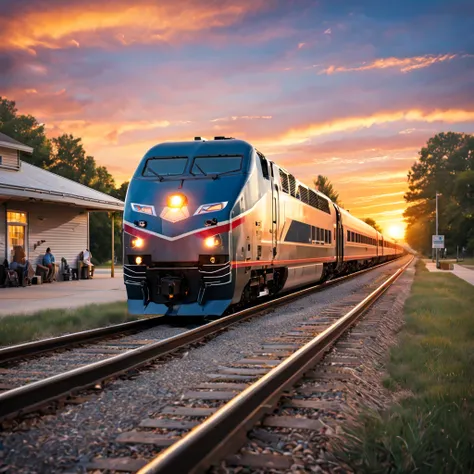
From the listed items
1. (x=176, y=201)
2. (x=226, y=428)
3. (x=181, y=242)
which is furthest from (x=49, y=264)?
(x=226, y=428)

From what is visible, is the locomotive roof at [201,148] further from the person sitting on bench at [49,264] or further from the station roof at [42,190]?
the person sitting on bench at [49,264]

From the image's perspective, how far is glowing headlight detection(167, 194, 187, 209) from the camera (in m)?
10.5

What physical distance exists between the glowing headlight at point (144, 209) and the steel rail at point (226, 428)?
16.1 ft

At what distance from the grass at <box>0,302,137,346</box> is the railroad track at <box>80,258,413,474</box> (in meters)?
4.11

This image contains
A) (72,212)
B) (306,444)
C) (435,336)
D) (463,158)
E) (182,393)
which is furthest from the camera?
(463,158)

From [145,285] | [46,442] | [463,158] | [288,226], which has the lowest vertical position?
[46,442]

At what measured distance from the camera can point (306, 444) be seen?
415 cm

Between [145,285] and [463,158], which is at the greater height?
[463,158]

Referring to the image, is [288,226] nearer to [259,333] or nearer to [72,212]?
[259,333]

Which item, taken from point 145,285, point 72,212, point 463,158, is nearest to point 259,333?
point 145,285

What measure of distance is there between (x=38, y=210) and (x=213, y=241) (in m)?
15.8

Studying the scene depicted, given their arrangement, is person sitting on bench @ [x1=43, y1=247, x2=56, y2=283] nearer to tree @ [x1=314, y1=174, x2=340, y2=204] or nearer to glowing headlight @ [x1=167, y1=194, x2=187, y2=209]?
glowing headlight @ [x1=167, y1=194, x2=187, y2=209]

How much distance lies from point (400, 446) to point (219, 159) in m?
8.21

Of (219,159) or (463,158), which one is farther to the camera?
(463,158)
